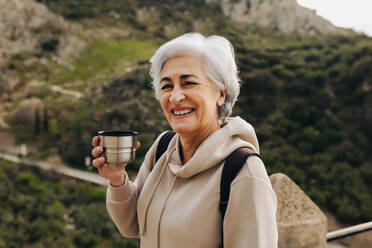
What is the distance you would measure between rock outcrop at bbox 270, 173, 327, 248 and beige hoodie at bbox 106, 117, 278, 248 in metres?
→ 0.60

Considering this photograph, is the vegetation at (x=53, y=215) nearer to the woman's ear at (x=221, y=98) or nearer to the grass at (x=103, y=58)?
the woman's ear at (x=221, y=98)

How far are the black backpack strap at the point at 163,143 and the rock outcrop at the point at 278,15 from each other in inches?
1810

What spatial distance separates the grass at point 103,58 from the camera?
39594 millimetres

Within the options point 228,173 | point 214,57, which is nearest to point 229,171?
point 228,173

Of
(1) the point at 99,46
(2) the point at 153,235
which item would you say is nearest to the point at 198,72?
(2) the point at 153,235

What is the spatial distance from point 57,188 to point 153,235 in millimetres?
21109

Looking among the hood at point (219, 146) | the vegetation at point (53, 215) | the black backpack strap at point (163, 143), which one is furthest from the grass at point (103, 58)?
the hood at point (219, 146)

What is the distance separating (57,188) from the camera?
1970 centimetres

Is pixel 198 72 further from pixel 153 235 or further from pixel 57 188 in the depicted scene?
pixel 57 188

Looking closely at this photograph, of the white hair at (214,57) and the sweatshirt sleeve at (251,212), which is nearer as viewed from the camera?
the sweatshirt sleeve at (251,212)

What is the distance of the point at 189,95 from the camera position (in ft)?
3.54

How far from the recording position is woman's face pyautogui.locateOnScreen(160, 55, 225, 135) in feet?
3.51

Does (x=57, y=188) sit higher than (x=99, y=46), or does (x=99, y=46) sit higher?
(x=99, y=46)

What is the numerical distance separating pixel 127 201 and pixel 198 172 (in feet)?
1.43
